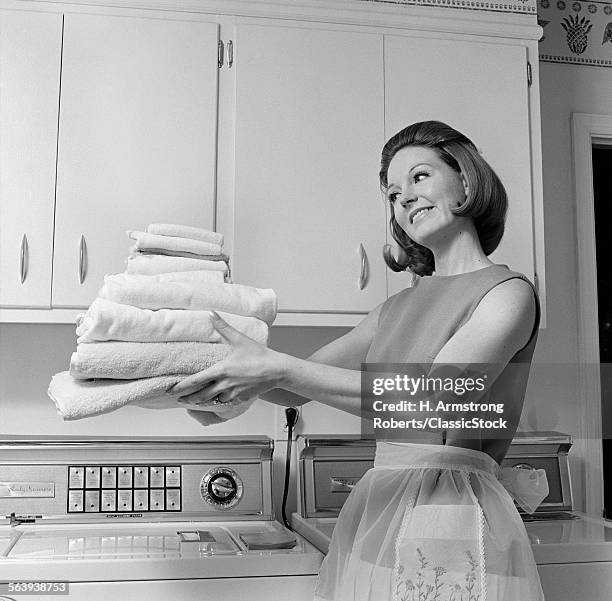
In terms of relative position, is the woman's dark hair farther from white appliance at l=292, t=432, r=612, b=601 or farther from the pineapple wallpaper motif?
the pineapple wallpaper motif

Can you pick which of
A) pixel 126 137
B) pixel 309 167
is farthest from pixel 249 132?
pixel 126 137

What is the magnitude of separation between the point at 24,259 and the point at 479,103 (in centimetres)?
117

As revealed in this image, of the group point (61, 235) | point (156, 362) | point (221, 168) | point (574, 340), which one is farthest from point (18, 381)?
point (574, 340)

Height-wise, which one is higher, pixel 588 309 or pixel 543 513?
pixel 588 309

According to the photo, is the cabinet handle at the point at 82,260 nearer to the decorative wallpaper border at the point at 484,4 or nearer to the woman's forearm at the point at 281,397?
the woman's forearm at the point at 281,397

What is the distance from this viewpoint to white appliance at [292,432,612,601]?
1619 millimetres

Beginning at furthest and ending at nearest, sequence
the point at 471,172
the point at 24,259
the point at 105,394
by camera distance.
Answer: the point at 24,259, the point at 471,172, the point at 105,394

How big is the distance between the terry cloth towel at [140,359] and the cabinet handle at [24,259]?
0.76m

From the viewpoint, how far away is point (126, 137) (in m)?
1.92

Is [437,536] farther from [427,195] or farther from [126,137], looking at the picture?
[126,137]

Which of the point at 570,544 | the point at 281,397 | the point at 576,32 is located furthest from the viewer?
the point at 576,32

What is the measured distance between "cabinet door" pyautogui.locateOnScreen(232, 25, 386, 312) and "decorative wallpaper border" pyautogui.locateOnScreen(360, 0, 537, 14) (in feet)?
0.57

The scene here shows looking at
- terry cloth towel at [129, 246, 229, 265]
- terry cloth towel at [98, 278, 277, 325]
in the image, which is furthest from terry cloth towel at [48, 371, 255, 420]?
terry cloth towel at [129, 246, 229, 265]

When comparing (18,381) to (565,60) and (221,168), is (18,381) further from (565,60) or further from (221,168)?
(565,60)
